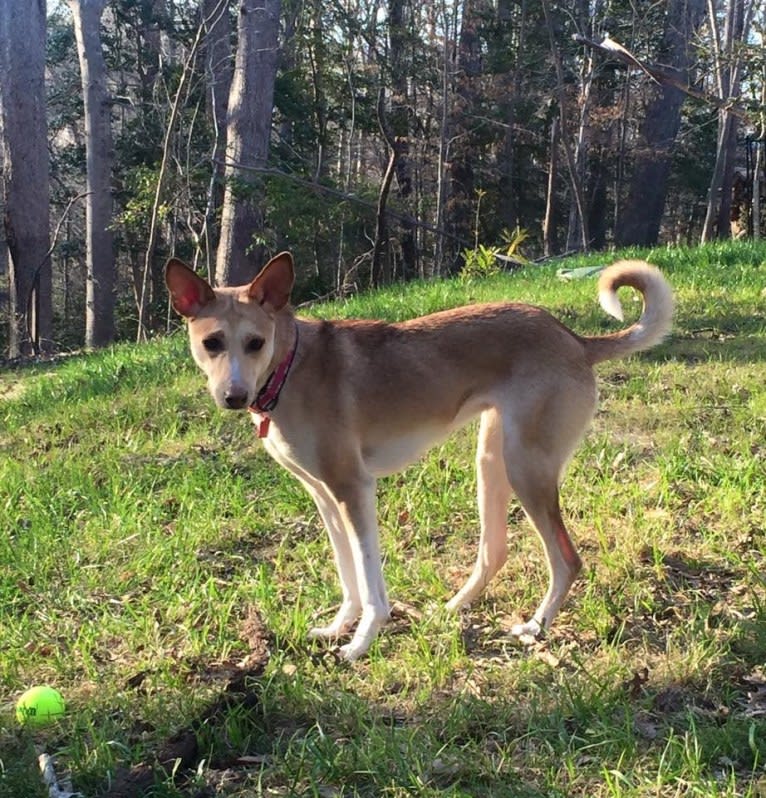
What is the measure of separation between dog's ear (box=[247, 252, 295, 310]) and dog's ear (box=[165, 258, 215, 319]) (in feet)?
0.61

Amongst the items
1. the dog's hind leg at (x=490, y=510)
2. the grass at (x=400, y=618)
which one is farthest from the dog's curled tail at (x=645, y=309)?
the grass at (x=400, y=618)

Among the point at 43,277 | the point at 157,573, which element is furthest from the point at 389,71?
the point at 157,573

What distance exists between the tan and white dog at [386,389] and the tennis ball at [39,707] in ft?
3.46

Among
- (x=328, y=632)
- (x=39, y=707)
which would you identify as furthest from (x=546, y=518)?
(x=39, y=707)

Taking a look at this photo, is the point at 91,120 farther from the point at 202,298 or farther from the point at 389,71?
the point at 202,298

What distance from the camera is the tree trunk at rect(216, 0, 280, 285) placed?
12.8m

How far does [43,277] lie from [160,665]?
13.3 m

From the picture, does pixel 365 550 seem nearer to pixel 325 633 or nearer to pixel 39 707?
pixel 325 633

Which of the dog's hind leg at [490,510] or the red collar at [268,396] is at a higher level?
the red collar at [268,396]

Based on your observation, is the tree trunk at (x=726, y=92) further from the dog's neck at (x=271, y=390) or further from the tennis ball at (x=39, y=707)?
the tennis ball at (x=39, y=707)

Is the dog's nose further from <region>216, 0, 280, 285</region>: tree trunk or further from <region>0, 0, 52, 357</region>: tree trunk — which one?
<region>0, 0, 52, 357</region>: tree trunk

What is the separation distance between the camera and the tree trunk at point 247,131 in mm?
12844

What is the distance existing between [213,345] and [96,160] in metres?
15.0

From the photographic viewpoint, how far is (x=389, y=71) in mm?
20688
